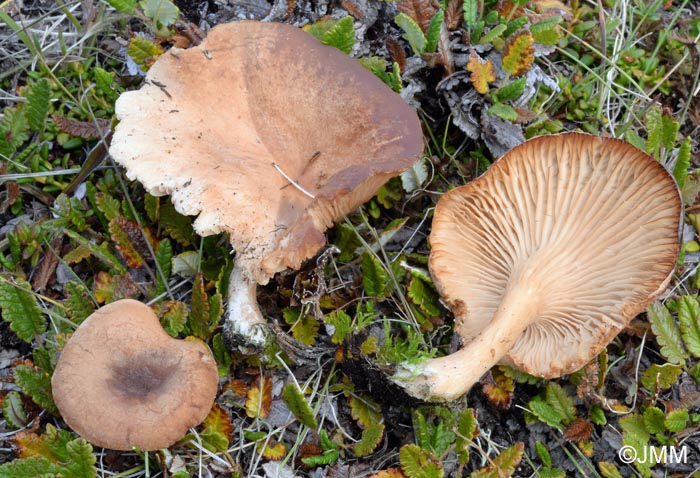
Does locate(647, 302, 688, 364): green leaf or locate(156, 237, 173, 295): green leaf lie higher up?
locate(647, 302, 688, 364): green leaf

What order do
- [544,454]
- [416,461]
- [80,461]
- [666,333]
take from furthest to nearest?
[666,333]
[544,454]
[416,461]
[80,461]

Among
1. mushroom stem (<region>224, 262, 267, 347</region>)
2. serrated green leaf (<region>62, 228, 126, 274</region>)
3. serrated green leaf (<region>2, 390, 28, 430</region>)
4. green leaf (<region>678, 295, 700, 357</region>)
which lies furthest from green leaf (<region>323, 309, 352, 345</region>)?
green leaf (<region>678, 295, 700, 357</region>)

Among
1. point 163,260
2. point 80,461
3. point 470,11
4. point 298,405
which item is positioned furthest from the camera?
point 470,11

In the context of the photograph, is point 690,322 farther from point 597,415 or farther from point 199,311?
point 199,311

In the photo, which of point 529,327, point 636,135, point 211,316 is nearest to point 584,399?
point 529,327

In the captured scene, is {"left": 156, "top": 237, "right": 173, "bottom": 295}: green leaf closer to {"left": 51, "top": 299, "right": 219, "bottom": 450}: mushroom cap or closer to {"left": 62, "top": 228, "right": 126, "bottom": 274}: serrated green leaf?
{"left": 62, "top": 228, "right": 126, "bottom": 274}: serrated green leaf

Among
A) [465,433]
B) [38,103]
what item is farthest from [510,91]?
[38,103]

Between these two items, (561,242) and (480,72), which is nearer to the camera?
(561,242)
